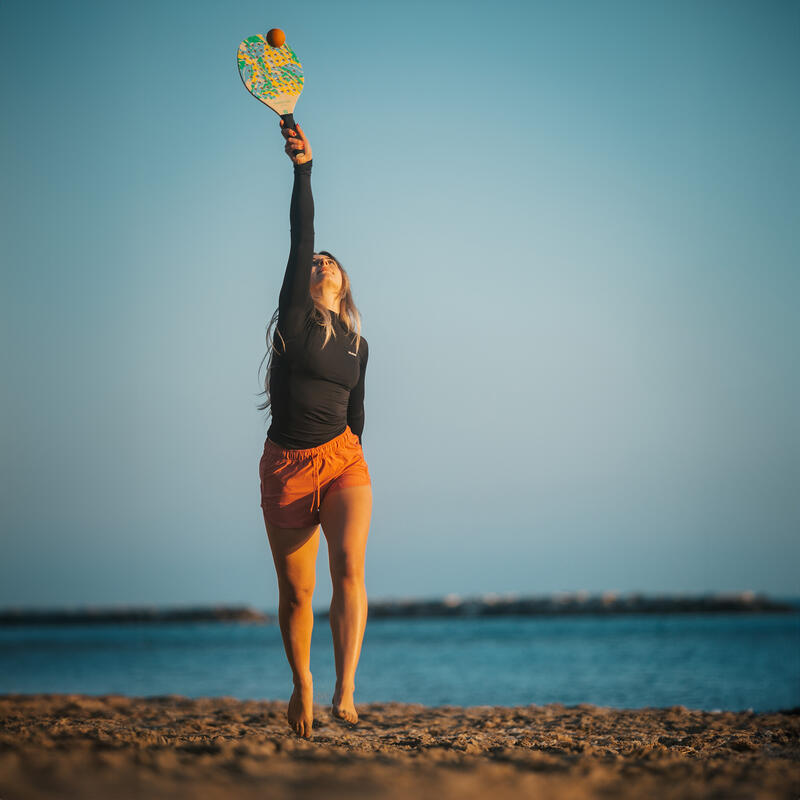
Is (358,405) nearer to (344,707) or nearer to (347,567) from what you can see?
(347,567)

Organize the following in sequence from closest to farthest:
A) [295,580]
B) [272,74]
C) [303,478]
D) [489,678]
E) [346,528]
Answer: [346,528], [303,478], [295,580], [272,74], [489,678]

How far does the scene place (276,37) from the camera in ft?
14.2

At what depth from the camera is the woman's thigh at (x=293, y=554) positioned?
159 inches

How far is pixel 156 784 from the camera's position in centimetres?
187

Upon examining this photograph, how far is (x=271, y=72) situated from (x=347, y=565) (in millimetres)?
2634

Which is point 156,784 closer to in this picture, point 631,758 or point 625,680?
point 631,758

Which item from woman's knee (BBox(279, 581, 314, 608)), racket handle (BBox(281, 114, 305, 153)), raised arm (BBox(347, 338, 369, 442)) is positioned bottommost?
woman's knee (BBox(279, 581, 314, 608))

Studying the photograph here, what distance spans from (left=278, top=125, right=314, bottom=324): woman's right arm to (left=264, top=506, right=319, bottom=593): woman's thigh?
41.2 inches

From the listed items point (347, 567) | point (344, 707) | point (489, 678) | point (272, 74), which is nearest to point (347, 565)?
point (347, 567)

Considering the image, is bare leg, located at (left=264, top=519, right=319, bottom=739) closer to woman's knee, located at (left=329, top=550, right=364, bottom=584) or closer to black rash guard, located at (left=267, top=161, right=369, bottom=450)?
woman's knee, located at (left=329, top=550, right=364, bottom=584)

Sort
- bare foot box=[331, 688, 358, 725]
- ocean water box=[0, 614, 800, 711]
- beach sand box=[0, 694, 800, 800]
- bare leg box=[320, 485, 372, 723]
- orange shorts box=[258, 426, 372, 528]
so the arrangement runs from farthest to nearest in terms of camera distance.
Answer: ocean water box=[0, 614, 800, 711] < orange shorts box=[258, 426, 372, 528] < bare leg box=[320, 485, 372, 723] < bare foot box=[331, 688, 358, 725] < beach sand box=[0, 694, 800, 800]

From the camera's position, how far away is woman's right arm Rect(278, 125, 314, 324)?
3.92 metres

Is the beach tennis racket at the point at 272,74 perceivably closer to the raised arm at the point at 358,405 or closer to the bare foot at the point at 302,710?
the raised arm at the point at 358,405

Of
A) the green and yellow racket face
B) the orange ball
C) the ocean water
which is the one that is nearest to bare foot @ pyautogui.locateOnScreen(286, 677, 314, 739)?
the green and yellow racket face
